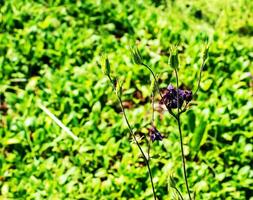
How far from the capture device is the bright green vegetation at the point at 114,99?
3.65 meters

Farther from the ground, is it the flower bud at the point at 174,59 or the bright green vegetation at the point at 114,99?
the bright green vegetation at the point at 114,99

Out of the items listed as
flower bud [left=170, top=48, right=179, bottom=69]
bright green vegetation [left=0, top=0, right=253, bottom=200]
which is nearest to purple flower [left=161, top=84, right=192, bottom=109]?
flower bud [left=170, top=48, right=179, bottom=69]

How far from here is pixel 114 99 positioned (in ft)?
14.2

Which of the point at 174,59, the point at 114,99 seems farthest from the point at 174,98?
the point at 114,99

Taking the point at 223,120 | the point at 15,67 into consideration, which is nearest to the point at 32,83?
the point at 15,67

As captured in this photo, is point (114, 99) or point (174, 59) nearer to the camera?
point (174, 59)

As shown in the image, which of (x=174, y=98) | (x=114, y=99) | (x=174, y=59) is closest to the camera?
(x=174, y=59)

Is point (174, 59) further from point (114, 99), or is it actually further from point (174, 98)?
point (114, 99)

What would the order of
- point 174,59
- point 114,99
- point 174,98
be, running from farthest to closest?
1. point 114,99
2. point 174,98
3. point 174,59

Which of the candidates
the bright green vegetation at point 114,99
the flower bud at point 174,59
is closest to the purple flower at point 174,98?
the flower bud at point 174,59

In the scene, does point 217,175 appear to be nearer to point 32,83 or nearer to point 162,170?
point 162,170

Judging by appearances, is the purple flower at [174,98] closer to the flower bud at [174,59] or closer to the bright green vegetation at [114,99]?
the flower bud at [174,59]

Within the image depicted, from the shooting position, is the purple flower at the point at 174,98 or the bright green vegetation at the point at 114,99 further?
the bright green vegetation at the point at 114,99

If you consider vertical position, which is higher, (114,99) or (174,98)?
(114,99)
